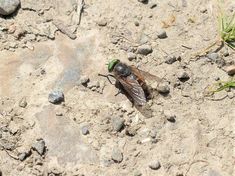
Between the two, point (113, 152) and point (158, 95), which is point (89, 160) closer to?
point (113, 152)

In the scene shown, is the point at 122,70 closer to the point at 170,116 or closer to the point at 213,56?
the point at 170,116

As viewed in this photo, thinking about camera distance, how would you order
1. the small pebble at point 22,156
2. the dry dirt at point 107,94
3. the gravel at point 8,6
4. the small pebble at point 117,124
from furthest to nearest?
the gravel at point 8,6 → the small pebble at point 117,124 → the dry dirt at point 107,94 → the small pebble at point 22,156

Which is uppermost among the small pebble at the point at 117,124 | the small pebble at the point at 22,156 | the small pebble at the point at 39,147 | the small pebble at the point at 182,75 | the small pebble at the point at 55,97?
the small pebble at the point at 182,75

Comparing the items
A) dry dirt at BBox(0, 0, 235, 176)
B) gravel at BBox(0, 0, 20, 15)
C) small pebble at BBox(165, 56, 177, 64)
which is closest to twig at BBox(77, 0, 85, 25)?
dry dirt at BBox(0, 0, 235, 176)

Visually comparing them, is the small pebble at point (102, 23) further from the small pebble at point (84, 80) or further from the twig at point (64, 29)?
the small pebble at point (84, 80)

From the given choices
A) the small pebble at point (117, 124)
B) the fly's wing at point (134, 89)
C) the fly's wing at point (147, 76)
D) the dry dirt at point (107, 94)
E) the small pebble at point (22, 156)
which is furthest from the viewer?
the fly's wing at point (147, 76)

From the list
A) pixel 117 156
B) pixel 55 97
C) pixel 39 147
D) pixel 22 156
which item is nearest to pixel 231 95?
pixel 117 156

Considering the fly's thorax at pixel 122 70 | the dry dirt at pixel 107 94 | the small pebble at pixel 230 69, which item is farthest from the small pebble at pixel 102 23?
the small pebble at pixel 230 69
